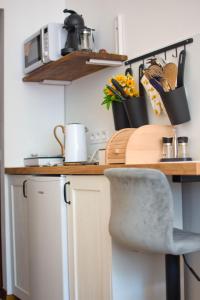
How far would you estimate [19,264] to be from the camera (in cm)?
304

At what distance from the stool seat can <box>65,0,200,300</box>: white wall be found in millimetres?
280

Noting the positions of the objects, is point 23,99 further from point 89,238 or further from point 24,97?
point 89,238

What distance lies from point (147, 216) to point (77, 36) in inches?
59.6

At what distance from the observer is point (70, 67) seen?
9.44 feet

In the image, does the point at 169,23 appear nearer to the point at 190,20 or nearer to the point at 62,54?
the point at 190,20

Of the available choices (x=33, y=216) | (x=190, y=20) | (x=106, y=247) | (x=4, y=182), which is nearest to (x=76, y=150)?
(x=33, y=216)

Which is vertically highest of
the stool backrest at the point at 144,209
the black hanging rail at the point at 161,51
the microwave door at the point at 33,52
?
the microwave door at the point at 33,52

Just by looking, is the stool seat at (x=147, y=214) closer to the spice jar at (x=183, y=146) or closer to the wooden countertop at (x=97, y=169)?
the wooden countertop at (x=97, y=169)

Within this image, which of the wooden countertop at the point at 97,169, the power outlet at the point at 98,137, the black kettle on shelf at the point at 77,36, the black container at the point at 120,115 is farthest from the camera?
the power outlet at the point at 98,137

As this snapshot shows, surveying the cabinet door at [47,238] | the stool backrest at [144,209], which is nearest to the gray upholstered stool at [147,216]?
the stool backrest at [144,209]

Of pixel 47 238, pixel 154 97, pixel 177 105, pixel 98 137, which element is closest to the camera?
pixel 177 105

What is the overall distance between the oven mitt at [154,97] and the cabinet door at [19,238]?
3.53 ft

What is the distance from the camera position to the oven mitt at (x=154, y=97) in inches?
89.7

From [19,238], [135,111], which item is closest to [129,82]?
[135,111]
